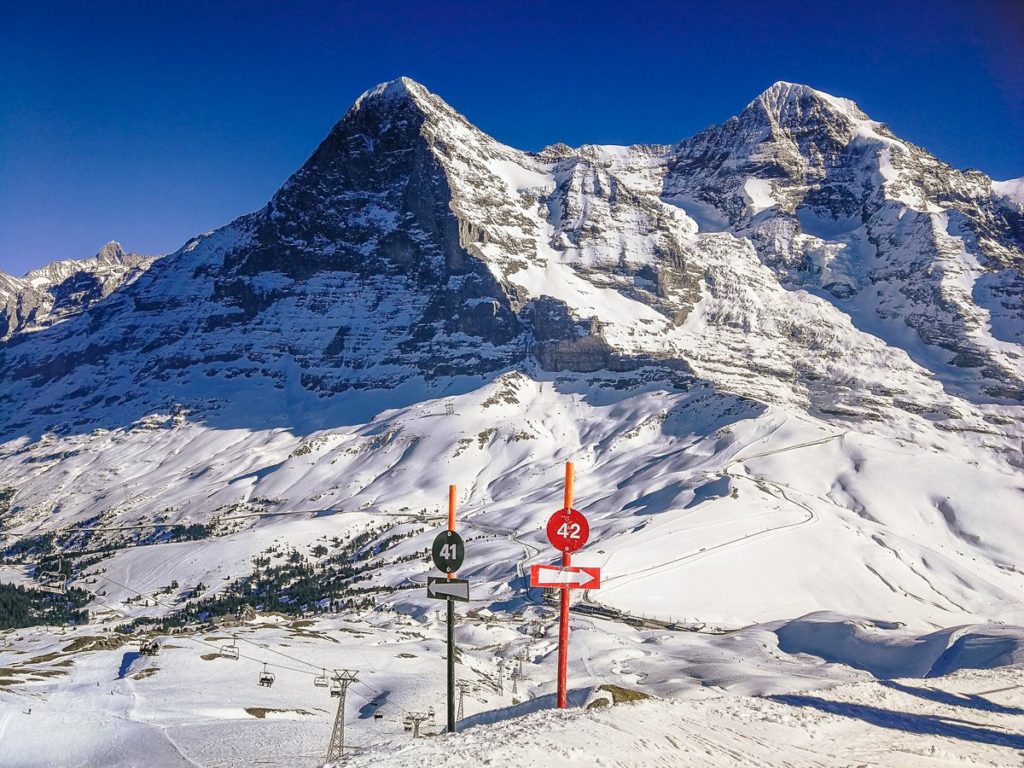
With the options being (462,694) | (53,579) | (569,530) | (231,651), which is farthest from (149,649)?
(53,579)

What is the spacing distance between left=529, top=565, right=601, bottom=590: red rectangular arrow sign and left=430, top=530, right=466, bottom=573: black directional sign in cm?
151

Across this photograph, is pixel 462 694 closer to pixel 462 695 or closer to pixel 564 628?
pixel 462 695

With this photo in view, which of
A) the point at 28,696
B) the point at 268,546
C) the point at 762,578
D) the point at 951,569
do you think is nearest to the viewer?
the point at 28,696

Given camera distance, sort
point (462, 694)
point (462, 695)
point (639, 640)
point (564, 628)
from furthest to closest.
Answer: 1. point (639, 640)
2. point (462, 694)
3. point (462, 695)
4. point (564, 628)

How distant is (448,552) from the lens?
52.2ft

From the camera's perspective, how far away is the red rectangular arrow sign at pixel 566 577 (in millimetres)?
15720

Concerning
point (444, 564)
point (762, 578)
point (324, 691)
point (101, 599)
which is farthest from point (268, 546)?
point (444, 564)

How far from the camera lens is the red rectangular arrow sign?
15720mm

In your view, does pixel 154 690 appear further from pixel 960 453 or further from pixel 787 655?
pixel 960 453

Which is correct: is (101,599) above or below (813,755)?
below

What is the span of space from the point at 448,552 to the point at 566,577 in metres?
2.38

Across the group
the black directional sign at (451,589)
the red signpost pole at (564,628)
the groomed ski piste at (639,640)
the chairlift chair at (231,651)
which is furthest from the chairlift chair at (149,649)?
the red signpost pole at (564,628)

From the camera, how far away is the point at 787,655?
6631 cm

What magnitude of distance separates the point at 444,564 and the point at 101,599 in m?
158
